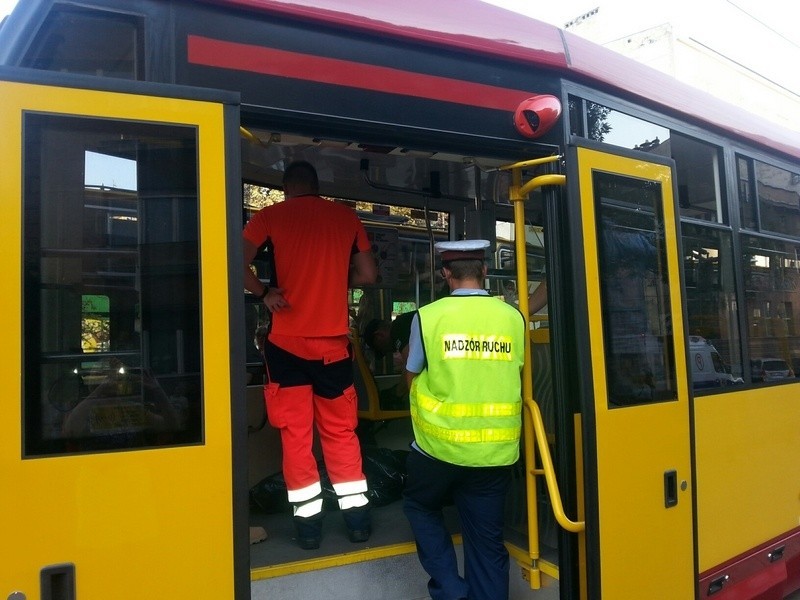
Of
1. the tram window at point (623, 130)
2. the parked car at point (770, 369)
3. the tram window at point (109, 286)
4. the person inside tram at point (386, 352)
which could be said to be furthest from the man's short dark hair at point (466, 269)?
the person inside tram at point (386, 352)

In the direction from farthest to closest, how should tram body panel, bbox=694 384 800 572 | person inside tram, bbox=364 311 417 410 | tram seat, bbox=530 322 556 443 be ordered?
person inside tram, bbox=364 311 417 410
tram seat, bbox=530 322 556 443
tram body panel, bbox=694 384 800 572

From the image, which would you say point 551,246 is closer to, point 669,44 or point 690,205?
point 690,205

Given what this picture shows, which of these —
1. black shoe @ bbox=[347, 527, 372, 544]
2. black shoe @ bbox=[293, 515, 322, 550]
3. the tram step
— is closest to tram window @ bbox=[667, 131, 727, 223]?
the tram step

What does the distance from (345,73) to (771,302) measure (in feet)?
8.97

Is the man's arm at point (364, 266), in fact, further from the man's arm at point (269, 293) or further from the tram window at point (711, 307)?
the tram window at point (711, 307)

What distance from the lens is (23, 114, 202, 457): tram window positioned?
1.67 metres

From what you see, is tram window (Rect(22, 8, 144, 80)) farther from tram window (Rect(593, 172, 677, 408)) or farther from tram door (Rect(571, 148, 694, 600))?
tram window (Rect(593, 172, 677, 408))

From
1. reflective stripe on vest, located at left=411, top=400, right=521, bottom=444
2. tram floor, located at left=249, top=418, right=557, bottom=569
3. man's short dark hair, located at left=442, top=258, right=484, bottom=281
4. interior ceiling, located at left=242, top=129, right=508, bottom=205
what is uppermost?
interior ceiling, located at left=242, top=129, right=508, bottom=205

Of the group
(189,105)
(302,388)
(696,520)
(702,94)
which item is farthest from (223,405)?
(702,94)

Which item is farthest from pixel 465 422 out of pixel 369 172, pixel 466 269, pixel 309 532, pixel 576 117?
pixel 369 172

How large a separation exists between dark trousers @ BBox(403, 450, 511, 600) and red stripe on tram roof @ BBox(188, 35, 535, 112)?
4.65 ft

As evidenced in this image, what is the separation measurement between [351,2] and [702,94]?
204 centimetres

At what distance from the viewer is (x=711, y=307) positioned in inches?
125

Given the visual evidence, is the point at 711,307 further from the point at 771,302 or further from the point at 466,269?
the point at 466,269
